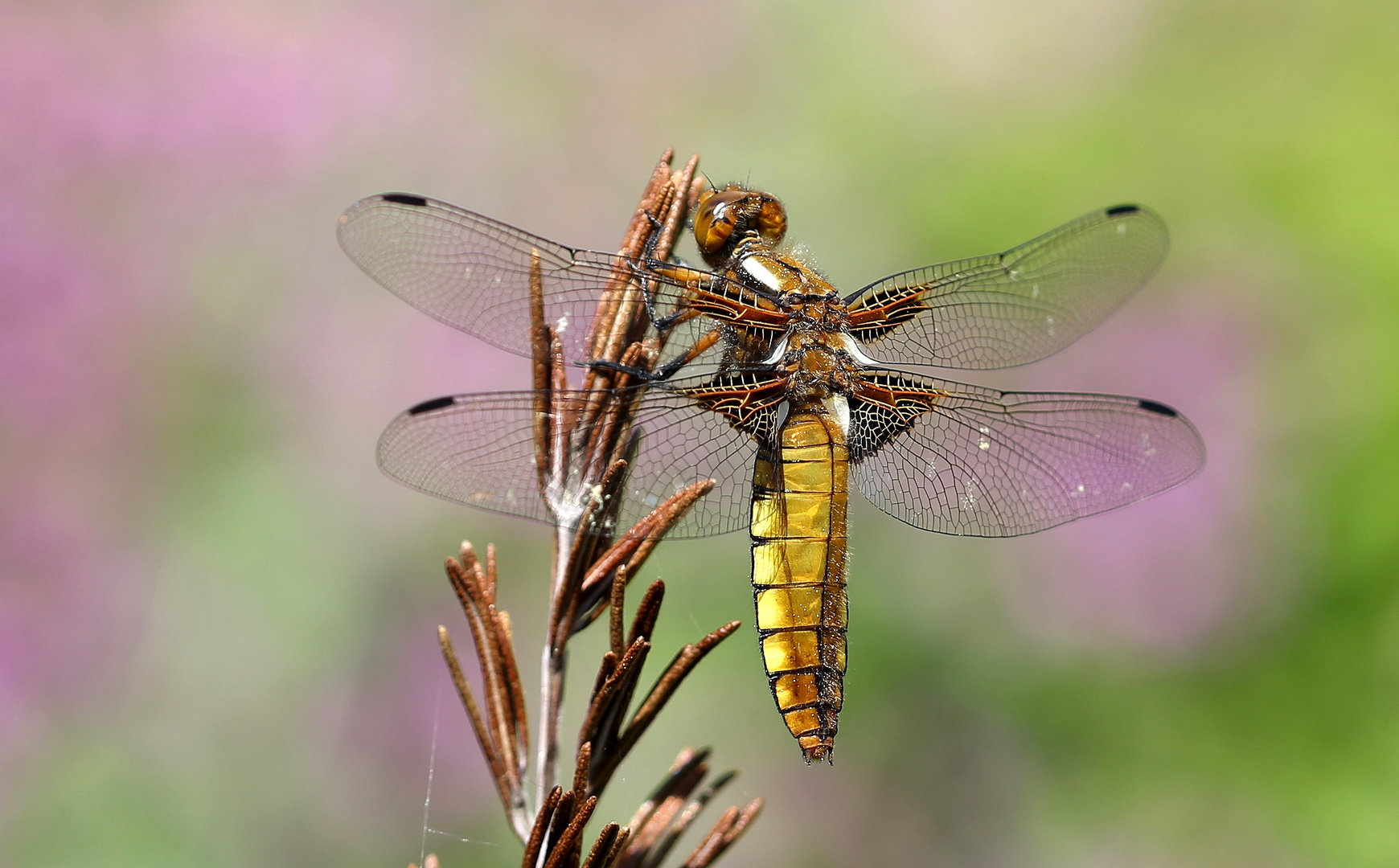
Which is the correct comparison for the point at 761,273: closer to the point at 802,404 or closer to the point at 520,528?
the point at 802,404

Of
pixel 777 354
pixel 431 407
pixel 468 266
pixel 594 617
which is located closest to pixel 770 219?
pixel 777 354

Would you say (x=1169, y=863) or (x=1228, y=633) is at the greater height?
(x=1228, y=633)

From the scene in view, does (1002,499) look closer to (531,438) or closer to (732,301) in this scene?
(732,301)

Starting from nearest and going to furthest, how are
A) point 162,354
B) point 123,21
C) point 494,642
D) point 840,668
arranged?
point 494,642
point 840,668
point 162,354
point 123,21

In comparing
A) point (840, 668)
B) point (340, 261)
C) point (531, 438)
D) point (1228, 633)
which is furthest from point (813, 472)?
point (340, 261)

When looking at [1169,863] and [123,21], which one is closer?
[1169,863]

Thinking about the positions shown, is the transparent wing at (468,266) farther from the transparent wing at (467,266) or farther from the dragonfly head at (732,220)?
the dragonfly head at (732,220)

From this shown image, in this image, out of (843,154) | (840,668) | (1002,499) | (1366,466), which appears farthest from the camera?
(843,154)

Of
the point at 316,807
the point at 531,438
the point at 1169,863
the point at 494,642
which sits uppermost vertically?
the point at 531,438
